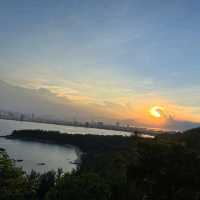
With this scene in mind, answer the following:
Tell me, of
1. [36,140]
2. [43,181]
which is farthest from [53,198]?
[36,140]

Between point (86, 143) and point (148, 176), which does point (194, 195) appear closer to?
point (148, 176)

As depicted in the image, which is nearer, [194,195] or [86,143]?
[194,195]

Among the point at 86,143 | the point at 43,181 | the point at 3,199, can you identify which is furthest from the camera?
the point at 86,143

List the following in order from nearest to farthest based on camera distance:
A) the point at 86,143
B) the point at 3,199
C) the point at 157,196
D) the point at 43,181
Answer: the point at 3,199 < the point at 157,196 < the point at 43,181 < the point at 86,143

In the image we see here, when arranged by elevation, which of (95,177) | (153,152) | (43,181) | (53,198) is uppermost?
(153,152)

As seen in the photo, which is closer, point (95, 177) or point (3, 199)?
point (3, 199)

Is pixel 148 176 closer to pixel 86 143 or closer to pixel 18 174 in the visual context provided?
pixel 18 174

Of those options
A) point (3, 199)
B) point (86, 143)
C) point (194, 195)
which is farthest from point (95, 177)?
point (86, 143)

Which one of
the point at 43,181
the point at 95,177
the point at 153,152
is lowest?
the point at 43,181

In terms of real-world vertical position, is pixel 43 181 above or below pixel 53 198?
below
